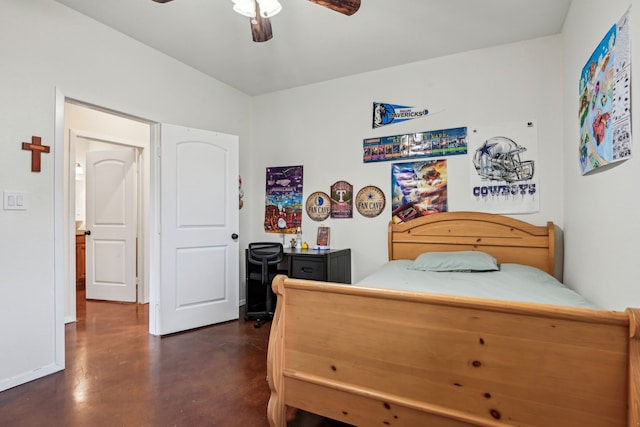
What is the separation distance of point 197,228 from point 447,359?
273 centimetres

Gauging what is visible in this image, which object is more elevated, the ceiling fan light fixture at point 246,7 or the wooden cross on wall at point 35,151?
the ceiling fan light fixture at point 246,7

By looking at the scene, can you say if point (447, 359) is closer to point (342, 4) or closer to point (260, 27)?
point (342, 4)

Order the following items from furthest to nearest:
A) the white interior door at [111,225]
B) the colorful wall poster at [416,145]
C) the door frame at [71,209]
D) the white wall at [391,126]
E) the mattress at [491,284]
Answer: the white interior door at [111,225], the colorful wall poster at [416,145], the white wall at [391,126], the door frame at [71,209], the mattress at [491,284]

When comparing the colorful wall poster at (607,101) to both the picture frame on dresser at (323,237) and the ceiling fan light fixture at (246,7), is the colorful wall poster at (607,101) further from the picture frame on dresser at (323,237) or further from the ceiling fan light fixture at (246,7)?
the picture frame on dresser at (323,237)

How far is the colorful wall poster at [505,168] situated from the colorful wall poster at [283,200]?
1.90 m

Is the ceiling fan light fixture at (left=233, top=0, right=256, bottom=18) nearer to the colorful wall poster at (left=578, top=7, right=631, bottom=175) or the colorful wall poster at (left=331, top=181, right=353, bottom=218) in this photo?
the colorful wall poster at (left=578, top=7, right=631, bottom=175)

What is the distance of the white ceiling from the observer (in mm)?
2400

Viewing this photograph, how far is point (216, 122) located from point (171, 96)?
0.59 meters

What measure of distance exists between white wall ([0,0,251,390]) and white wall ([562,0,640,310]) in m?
3.37

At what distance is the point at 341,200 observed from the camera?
3605 millimetres

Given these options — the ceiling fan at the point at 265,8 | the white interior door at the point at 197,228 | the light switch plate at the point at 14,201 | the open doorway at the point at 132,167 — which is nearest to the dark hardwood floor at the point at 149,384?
the white interior door at the point at 197,228

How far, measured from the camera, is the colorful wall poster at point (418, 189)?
3133 mm

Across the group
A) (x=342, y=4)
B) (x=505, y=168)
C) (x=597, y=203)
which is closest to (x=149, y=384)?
(x=342, y=4)

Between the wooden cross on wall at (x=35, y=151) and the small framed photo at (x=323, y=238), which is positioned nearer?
the wooden cross on wall at (x=35, y=151)
